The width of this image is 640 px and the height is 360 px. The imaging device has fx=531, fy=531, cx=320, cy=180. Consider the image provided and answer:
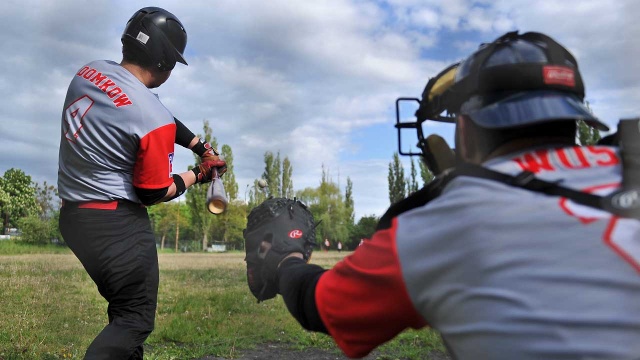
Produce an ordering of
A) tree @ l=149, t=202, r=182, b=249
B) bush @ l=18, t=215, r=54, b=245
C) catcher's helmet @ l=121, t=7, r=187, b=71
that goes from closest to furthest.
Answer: catcher's helmet @ l=121, t=7, r=187, b=71
bush @ l=18, t=215, r=54, b=245
tree @ l=149, t=202, r=182, b=249

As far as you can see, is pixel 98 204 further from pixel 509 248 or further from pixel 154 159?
pixel 509 248

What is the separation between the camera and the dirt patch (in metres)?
4.89

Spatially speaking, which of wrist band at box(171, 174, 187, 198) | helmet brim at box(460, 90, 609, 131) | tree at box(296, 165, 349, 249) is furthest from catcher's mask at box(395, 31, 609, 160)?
tree at box(296, 165, 349, 249)

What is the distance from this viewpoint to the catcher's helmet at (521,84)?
1.39 metres

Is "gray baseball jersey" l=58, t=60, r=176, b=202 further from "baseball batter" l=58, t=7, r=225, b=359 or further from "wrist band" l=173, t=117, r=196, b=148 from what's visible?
"wrist band" l=173, t=117, r=196, b=148

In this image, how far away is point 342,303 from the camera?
1.45 m

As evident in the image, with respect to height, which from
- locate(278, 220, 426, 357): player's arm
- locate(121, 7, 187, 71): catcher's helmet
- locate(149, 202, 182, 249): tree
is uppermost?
locate(149, 202, 182, 249): tree

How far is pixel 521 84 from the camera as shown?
1435 mm

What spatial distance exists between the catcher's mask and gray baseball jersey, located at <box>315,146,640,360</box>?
0.11 metres

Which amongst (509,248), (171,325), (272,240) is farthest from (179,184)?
(171,325)

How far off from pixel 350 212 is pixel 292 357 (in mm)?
14307

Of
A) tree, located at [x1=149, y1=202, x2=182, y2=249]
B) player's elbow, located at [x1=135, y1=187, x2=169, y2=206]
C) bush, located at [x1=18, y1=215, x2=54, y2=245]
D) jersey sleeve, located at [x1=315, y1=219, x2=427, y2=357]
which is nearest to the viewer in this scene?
jersey sleeve, located at [x1=315, y1=219, x2=427, y2=357]

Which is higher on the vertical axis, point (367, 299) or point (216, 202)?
point (216, 202)

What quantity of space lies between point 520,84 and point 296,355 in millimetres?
4132
